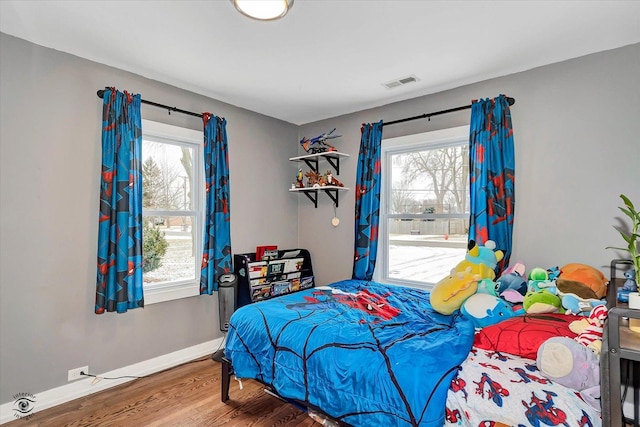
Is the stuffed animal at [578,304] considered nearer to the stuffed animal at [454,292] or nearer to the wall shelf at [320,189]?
the stuffed animal at [454,292]

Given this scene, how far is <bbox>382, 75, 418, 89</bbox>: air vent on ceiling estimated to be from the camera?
2863 millimetres

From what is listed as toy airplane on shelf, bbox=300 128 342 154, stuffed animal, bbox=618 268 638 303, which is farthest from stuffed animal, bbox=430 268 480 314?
toy airplane on shelf, bbox=300 128 342 154

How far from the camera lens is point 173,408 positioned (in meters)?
2.29

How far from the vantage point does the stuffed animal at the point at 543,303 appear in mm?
1840

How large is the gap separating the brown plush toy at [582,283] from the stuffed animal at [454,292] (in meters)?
0.48

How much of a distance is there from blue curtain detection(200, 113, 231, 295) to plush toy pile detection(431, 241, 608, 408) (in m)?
1.96

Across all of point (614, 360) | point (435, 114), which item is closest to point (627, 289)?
point (614, 360)

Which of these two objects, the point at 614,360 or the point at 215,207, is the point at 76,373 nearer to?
the point at 215,207

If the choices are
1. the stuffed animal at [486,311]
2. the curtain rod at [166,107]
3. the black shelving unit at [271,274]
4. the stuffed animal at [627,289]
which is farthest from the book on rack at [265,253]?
the stuffed animal at [627,289]

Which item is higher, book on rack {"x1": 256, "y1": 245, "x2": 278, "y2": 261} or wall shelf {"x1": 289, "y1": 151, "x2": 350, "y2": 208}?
wall shelf {"x1": 289, "y1": 151, "x2": 350, "y2": 208}

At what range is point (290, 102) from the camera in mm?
3453

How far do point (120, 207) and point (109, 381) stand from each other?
1335 millimetres

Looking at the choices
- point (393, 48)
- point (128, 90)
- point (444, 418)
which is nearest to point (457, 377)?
point (444, 418)

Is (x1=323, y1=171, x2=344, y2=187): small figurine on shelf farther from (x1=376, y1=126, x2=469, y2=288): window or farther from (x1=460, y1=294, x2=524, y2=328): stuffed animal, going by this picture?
(x1=460, y1=294, x2=524, y2=328): stuffed animal
